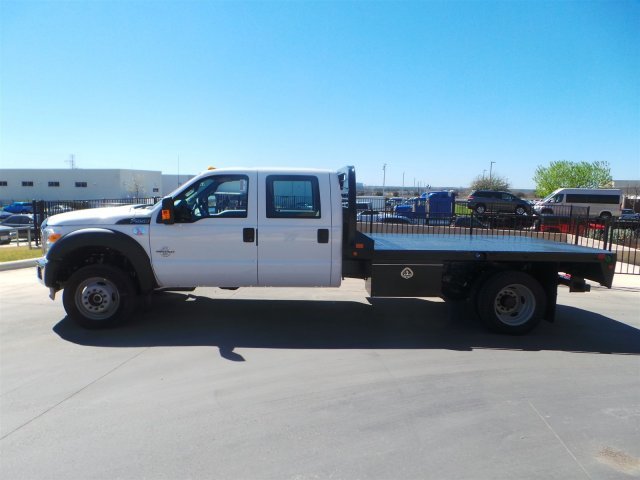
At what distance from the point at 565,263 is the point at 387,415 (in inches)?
156

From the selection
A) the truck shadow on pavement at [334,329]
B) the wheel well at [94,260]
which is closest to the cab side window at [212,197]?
the wheel well at [94,260]

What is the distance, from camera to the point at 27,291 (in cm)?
841

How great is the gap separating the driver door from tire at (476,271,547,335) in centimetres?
306

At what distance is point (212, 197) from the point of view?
245 inches

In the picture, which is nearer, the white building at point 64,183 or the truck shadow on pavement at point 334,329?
the truck shadow on pavement at point 334,329

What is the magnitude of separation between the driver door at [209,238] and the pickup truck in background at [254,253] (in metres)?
0.01

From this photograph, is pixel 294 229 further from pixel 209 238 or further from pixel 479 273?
pixel 479 273

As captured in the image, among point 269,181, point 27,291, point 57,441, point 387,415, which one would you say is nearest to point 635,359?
point 387,415

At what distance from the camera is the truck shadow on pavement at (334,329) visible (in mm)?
5762

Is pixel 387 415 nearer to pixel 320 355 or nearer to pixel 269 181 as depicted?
pixel 320 355

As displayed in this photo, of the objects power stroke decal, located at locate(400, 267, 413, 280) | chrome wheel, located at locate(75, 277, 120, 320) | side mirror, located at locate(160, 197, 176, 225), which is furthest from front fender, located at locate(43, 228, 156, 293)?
power stroke decal, located at locate(400, 267, 413, 280)

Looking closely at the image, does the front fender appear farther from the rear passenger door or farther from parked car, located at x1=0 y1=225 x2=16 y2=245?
parked car, located at x1=0 y1=225 x2=16 y2=245

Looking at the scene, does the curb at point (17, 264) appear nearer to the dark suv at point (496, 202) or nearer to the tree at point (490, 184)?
the dark suv at point (496, 202)

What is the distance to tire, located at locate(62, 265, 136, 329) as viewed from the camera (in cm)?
605
